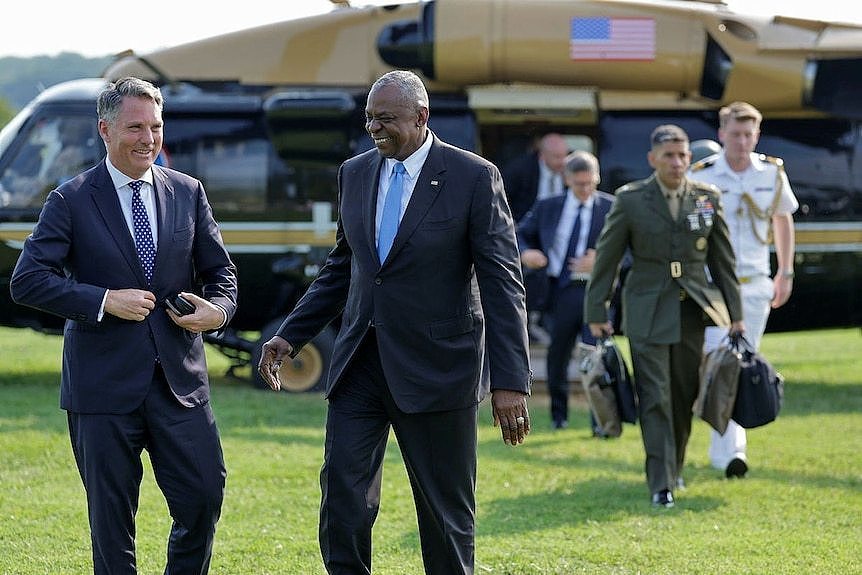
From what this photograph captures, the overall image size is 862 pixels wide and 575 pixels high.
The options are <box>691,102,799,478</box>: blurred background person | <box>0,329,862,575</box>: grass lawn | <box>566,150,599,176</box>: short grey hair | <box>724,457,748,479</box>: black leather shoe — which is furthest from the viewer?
<box>566,150,599,176</box>: short grey hair

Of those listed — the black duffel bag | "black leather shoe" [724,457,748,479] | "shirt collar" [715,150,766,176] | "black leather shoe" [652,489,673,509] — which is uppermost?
"shirt collar" [715,150,766,176]

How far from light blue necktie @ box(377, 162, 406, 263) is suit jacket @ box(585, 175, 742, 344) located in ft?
9.47

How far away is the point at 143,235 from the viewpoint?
4742 millimetres

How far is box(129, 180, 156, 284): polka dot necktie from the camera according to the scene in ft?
15.5

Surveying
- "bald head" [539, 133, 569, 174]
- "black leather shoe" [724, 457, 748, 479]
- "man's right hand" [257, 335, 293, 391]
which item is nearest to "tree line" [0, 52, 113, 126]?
"bald head" [539, 133, 569, 174]

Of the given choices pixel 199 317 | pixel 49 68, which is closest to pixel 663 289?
pixel 199 317

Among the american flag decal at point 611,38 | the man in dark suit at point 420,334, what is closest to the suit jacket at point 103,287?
the man in dark suit at point 420,334

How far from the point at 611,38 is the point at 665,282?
451 cm

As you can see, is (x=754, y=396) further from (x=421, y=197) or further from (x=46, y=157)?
(x=46, y=157)

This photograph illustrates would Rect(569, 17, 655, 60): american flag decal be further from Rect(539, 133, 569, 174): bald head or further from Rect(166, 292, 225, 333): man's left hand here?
Rect(166, 292, 225, 333): man's left hand

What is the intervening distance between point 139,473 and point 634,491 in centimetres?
366

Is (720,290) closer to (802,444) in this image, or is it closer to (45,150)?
(802,444)

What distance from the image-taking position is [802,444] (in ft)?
30.8

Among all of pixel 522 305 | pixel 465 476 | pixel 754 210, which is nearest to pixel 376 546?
pixel 465 476
